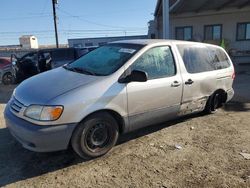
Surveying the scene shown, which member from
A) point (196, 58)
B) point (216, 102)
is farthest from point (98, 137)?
point (216, 102)

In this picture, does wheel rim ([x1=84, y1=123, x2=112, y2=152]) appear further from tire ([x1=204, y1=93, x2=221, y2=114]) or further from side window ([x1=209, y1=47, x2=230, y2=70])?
side window ([x1=209, y1=47, x2=230, y2=70])

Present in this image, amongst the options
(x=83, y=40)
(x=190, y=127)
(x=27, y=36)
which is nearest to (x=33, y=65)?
(x=190, y=127)

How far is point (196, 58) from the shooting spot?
223 inches

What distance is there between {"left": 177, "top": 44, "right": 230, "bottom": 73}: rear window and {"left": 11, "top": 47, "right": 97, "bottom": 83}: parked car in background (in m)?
6.61

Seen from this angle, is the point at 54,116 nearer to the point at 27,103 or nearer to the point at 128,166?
the point at 27,103

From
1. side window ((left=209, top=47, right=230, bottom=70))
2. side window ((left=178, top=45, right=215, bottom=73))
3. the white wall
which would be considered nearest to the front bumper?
side window ((left=178, top=45, right=215, bottom=73))

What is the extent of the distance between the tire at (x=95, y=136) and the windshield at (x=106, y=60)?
74 centimetres

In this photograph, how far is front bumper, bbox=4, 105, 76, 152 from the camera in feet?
12.1

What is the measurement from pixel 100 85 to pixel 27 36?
258ft

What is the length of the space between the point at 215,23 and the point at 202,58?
15.3m

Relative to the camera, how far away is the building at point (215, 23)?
1861 centimetres

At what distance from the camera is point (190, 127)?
223 inches

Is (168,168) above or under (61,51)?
under

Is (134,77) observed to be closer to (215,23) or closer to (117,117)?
(117,117)
